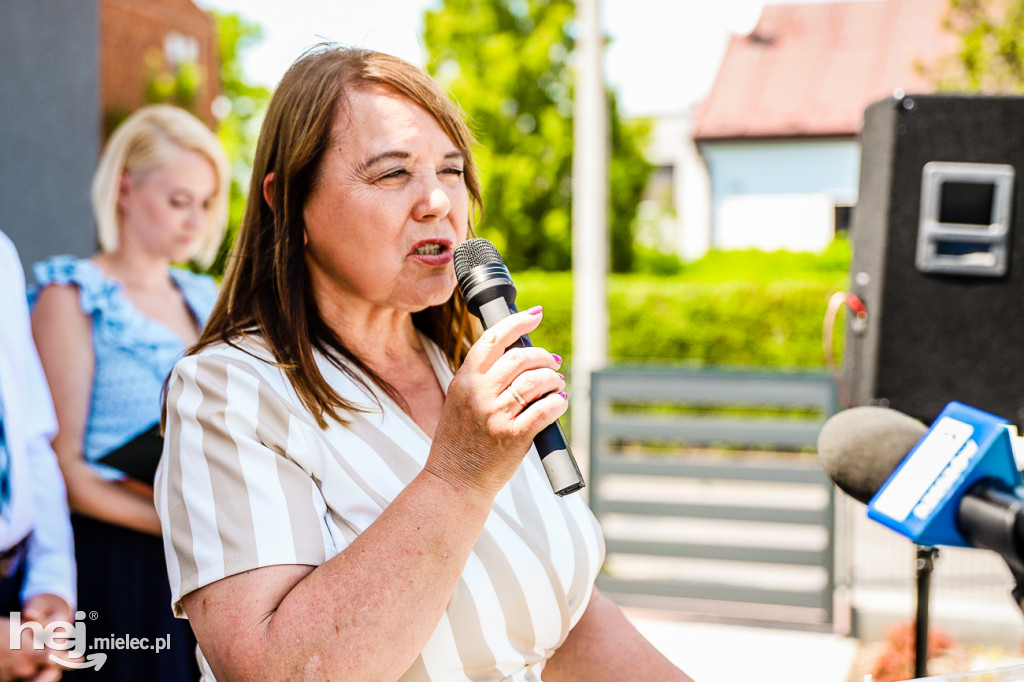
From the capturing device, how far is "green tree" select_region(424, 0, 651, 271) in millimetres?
15078

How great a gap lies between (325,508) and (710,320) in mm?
10826

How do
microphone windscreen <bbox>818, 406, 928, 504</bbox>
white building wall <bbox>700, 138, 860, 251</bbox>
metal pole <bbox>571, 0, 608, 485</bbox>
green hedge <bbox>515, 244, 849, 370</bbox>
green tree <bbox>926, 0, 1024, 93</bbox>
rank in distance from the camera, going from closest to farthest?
1. microphone windscreen <bbox>818, 406, 928, 504</bbox>
2. metal pole <bbox>571, 0, 608, 485</bbox>
3. green tree <bbox>926, 0, 1024, 93</bbox>
4. green hedge <bbox>515, 244, 849, 370</bbox>
5. white building wall <bbox>700, 138, 860, 251</bbox>

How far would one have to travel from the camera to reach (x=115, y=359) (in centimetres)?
224

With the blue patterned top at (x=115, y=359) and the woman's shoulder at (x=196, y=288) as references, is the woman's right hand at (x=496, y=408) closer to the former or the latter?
the blue patterned top at (x=115, y=359)

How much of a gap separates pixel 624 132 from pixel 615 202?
3.99 feet

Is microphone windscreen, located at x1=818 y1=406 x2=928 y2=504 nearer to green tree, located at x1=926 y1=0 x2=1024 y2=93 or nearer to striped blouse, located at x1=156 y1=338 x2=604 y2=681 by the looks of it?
striped blouse, located at x1=156 y1=338 x2=604 y2=681

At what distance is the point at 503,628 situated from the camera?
1.26m

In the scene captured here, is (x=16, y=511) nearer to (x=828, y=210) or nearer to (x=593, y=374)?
(x=593, y=374)

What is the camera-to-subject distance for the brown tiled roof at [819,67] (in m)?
17.1

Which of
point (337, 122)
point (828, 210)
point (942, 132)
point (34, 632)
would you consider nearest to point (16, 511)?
point (34, 632)

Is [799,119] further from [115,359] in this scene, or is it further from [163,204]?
[115,359]

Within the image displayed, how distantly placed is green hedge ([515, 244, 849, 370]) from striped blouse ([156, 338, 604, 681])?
996 cm
